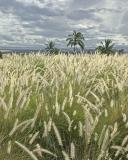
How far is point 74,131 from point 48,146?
0.39m

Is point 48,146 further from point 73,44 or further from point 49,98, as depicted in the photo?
point 73,44

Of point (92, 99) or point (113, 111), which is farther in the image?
point (92, 99)

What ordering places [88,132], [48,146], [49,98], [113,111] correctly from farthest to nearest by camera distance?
[49,98], [113,111], [48,146], [88,132]

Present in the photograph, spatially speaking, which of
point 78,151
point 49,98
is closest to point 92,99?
point 49,98

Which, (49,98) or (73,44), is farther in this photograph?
(73,44)

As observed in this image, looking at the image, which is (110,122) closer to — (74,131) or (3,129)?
(74,131)

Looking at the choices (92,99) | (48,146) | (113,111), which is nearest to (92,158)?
(48,146)

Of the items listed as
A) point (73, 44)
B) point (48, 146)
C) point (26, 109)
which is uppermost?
point (26, 109)

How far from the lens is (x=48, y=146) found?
205 inches

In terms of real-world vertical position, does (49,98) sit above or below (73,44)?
above

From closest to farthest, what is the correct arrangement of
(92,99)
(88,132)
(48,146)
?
(88,132) < (48,146) < (92,99)

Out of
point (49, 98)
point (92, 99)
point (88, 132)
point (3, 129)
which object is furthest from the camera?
point (92, 99)

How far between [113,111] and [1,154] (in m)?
1.65

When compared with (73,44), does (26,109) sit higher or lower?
higher
